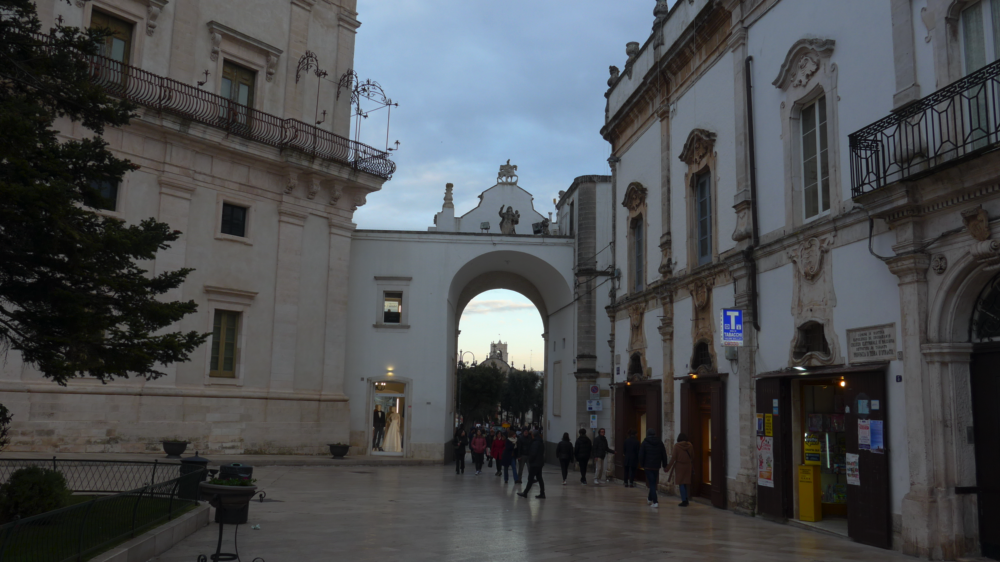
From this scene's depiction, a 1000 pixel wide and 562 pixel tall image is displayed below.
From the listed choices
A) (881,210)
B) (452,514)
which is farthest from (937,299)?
(452,514)

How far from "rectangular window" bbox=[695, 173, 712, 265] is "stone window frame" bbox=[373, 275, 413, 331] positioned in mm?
15247

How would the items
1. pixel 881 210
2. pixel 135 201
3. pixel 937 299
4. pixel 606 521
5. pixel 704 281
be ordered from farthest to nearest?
1. pixel 135 201
2. pixel 704 281
3. pixel 606 521
4. pixel 881 210
5. pixel 937 299

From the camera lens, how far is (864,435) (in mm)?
11078

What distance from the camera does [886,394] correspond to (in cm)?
1078

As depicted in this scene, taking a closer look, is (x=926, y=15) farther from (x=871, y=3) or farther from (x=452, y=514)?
(x=452, y=514)

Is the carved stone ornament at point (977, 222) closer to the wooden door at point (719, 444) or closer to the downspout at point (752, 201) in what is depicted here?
the downspout at point (752, 201)

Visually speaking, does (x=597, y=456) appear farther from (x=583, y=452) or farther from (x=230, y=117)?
(x=230, y=117)

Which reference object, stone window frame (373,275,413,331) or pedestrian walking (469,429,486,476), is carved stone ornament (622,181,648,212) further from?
stone window frame (373,275,413,331)

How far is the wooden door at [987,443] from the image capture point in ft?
30.7

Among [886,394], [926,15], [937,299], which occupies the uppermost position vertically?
[926,15]

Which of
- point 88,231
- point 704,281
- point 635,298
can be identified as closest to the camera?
point 88,231

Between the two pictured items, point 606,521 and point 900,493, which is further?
point 606,521

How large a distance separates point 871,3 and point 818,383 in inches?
239

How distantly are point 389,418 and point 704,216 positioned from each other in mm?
16956
